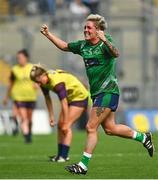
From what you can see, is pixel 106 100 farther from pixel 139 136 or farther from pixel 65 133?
pixel 65 133

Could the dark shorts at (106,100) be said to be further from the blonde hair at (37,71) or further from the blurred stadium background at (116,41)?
the blurred stadium background at (116,41)

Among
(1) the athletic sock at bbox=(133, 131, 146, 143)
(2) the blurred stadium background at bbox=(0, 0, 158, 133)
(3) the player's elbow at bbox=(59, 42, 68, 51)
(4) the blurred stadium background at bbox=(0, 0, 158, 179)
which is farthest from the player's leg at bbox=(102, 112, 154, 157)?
(2) the blurred stadium background at bbox=(0, 0, 158, 133)

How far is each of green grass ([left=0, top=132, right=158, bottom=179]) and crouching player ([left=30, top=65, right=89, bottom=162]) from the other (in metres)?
0.38

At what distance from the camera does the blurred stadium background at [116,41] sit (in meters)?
29.5

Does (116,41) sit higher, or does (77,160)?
(116,41)

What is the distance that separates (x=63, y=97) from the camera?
15.7m

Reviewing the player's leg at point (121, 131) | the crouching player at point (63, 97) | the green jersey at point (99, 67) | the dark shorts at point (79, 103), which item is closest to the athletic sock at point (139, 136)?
the player's leg at point (121, 131)

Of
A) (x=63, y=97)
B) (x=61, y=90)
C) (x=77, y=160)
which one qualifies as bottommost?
(x=77, y=160)

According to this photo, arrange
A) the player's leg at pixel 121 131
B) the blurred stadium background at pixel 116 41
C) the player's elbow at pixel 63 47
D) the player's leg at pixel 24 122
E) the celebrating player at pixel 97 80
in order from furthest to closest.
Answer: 1. the blurred stadium background at pixel 116 41
2. the player's leg at pixel 24 122
3. the player's elbow at pixel 63 47
4. the player's leg at pixel 121 131
5. the celebrating player at pixel 97 80

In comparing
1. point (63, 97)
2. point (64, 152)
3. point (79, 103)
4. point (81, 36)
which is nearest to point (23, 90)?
point (81, 36)

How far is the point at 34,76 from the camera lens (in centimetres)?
1577

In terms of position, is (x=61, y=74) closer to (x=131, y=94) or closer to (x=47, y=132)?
(x=47, y=132)

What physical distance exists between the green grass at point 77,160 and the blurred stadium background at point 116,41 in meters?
6.41

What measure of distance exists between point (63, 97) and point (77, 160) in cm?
120
